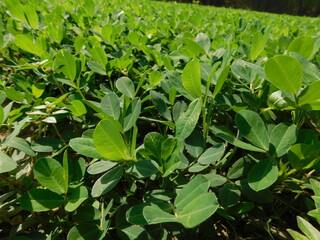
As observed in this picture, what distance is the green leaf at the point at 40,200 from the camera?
0.56 meters

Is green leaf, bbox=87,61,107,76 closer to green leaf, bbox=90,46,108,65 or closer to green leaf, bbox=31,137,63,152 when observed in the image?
green leaf, bbox=90,46,108,65

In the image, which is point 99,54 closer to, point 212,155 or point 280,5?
point 212,155

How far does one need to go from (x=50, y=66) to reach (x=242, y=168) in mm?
707

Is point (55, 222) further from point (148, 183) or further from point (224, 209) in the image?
point (224, 209)

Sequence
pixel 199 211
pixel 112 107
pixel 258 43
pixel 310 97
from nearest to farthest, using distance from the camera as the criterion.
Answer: pixel 199 211, pixel 310 97, pixel 112 107, pixel 258 43

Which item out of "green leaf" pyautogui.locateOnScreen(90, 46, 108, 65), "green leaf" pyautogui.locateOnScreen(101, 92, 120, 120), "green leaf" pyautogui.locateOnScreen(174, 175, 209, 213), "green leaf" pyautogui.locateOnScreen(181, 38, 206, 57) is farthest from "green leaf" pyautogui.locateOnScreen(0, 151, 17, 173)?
"green leaf" pyautogui.locateOnScreen(181, 38, 206, 57)

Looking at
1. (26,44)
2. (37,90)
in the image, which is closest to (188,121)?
(37,90)

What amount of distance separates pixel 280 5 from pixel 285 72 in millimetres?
32021

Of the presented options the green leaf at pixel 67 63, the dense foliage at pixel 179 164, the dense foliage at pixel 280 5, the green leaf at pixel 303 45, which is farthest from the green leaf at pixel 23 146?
the dense foliage at pixel 280 5

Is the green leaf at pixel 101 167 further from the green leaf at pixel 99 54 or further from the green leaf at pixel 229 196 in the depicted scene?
the green leaf at pixel 99 54

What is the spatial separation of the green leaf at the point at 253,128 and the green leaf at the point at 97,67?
511mm

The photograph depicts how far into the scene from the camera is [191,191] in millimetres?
540

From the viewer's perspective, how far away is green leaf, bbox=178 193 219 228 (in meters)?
0.42

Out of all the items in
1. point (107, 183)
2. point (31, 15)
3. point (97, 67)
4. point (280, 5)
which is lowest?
point (280, 5)
